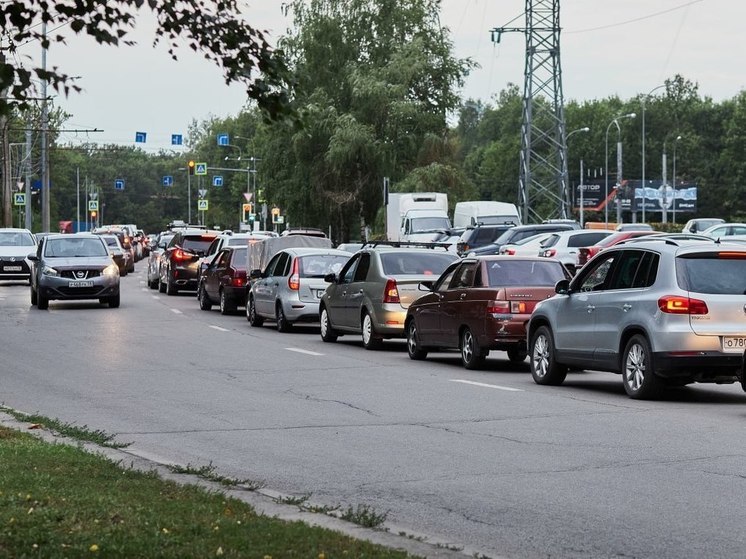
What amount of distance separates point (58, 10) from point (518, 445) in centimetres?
593

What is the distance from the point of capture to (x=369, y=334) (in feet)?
80.1

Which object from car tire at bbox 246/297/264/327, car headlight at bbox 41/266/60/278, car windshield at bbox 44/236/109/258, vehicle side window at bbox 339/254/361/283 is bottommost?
car tire at bbox 246/297/264/327

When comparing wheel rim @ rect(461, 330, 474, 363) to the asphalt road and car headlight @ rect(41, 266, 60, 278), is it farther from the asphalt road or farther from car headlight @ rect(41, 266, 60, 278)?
car headlight @ rect(41, 266, 60, 278)

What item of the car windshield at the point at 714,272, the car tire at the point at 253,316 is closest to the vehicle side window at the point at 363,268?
the car tire at the point at 253,316

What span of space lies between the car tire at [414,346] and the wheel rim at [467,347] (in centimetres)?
157

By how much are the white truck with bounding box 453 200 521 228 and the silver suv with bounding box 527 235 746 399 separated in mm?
46265

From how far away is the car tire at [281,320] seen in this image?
2895 centimetres

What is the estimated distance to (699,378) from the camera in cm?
1539

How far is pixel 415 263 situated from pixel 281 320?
5200 millimetres

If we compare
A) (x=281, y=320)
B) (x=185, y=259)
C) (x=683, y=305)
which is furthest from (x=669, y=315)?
(x=185, y=259)

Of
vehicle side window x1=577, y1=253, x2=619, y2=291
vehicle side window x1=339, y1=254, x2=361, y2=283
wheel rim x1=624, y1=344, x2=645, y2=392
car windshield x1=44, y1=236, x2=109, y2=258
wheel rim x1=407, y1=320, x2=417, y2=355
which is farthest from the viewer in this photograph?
car windshield x1=44, y1=236, x2=109, y2=258

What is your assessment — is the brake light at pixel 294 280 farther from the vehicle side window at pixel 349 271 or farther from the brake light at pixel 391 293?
the brake light at pixel 391 293

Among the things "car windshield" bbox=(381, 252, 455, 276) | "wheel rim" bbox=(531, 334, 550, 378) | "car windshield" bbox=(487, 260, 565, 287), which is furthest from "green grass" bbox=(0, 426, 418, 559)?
"car windshield" bbox=(381, 252, 455, 276)

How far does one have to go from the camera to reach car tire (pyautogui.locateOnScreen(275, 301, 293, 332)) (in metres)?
29.0
